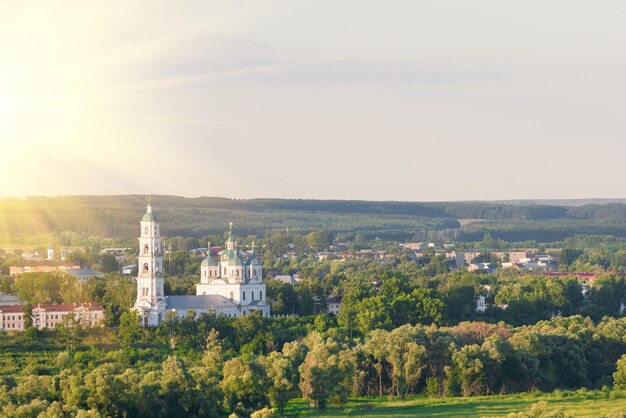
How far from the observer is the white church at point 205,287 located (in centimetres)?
7306

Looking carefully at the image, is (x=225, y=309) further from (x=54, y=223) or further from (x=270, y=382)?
(x=54, y=223)

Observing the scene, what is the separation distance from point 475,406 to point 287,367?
749 centimetres

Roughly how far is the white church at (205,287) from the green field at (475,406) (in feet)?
63.1

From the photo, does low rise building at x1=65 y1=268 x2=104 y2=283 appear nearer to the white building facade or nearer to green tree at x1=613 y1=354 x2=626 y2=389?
the white building facade

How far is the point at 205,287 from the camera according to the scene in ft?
265

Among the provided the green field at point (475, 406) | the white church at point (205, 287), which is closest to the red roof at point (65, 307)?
the white church at point (205, 287)

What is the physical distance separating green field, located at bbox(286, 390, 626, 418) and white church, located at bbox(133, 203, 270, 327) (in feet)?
63.1

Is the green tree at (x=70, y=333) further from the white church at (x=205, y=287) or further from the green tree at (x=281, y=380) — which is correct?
the green tree at (x=281, y=380)

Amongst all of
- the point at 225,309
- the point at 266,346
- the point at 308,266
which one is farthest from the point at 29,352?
the point at 308,266

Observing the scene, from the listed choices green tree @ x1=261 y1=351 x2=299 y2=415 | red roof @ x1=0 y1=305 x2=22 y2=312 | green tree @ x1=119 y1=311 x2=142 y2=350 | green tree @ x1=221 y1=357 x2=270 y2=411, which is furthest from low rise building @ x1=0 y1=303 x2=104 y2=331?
green tree @ x1=221 y1=357 x2=270 y2=411

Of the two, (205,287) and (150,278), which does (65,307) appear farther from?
(205,287)

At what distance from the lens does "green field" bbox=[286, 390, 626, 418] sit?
51656 mm

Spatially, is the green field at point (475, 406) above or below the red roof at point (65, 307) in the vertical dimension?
below

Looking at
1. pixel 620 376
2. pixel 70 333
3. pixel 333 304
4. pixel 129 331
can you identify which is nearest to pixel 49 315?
pixel 70 333
